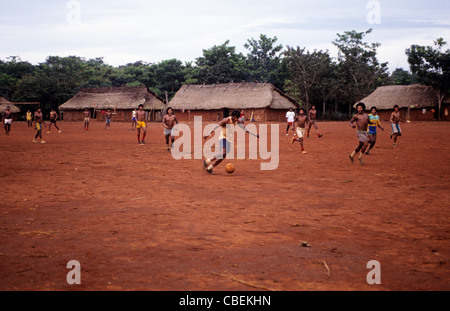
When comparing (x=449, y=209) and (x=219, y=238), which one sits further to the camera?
(x=449, y=209)

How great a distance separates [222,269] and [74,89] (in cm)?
7304

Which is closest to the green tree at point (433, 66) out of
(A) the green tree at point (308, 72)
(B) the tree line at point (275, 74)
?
(B) the tree line at point (275, 74)

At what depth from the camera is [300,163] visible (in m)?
13.1

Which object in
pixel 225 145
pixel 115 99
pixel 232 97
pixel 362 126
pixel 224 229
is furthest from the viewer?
pixel 115 99

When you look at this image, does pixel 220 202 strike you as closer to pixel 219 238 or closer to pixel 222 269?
pixel 219 238

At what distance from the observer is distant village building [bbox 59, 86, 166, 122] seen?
62.2m

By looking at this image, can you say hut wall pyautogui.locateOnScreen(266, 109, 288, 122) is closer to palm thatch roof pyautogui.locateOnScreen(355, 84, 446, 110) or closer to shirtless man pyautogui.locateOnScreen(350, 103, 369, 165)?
palm thatch roof pyautogui.locateOnScreen(355, 84, 446, 110)

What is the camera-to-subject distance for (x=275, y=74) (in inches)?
2768

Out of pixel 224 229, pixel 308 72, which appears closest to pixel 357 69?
pixel 308 72

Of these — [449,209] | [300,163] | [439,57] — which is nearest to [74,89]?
[439,57]

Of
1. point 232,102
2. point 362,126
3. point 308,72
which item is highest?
point 308,72

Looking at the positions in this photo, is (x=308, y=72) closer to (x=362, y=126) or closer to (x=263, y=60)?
(x=263, y=60)

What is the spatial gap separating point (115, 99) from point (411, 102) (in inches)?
1670

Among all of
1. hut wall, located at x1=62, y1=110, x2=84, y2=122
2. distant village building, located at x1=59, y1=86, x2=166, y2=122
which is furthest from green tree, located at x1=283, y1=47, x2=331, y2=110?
hut wall, located at x1=62, y1=110, x2=84, y2=122
